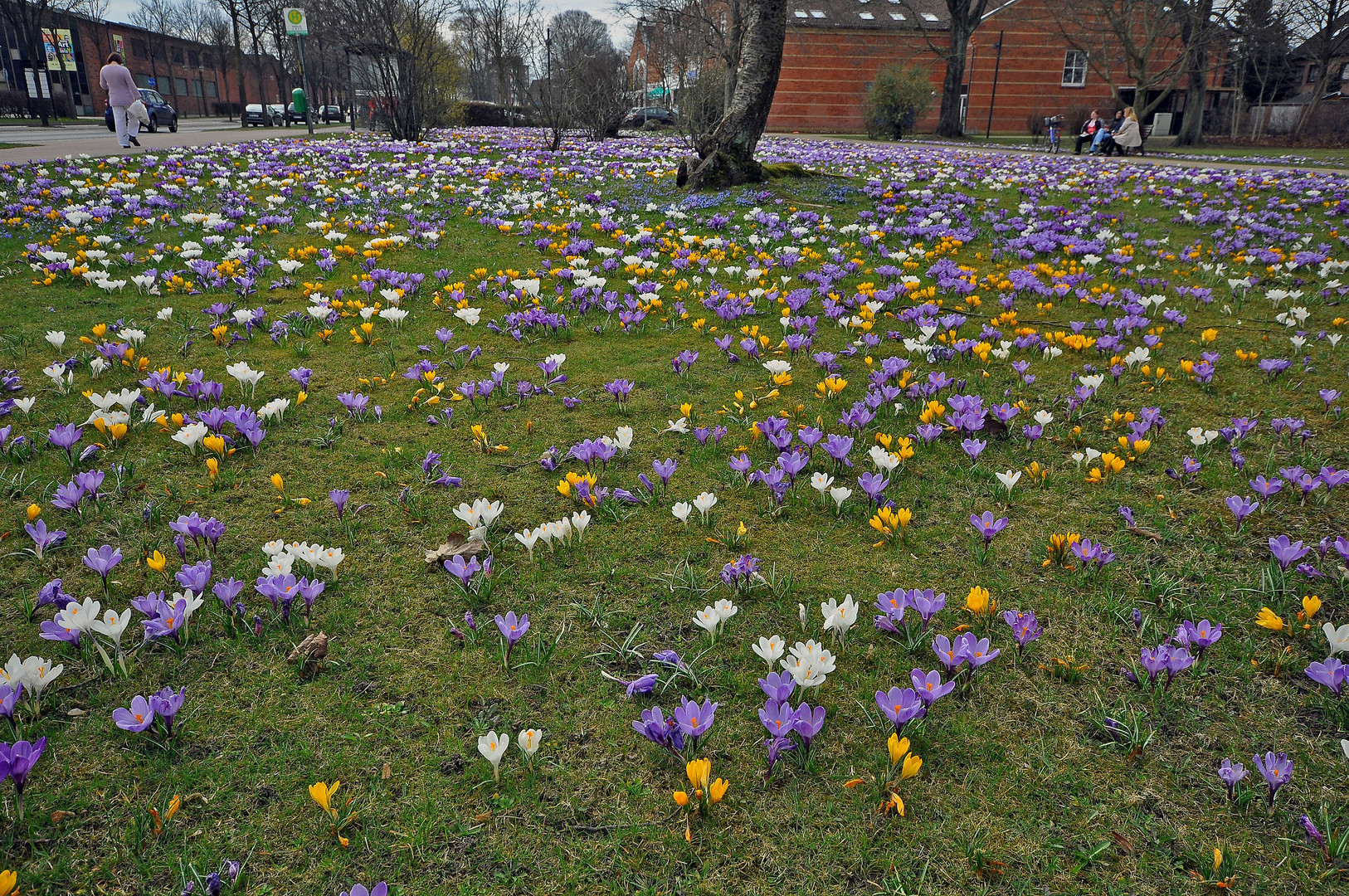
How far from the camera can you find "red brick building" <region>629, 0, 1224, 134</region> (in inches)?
1988

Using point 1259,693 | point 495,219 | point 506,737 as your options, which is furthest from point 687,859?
point 495,219

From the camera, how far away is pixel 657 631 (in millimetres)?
2576

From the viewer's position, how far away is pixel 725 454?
154 inches

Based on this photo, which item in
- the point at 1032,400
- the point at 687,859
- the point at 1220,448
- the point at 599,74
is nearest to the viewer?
the point at 687,859

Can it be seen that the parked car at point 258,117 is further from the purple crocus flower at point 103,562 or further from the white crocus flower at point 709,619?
the white crocus flower at point 709,619

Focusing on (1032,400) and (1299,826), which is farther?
(1032,400)

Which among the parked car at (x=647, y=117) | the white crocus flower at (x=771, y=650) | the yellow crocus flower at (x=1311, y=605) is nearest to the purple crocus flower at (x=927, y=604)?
the white crocus flower at (x=771, y=650)

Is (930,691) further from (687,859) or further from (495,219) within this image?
(495,219)

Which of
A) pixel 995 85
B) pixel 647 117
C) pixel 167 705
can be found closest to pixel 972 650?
pixel 167 705

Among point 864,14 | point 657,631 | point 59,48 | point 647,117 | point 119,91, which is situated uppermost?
point 864,14

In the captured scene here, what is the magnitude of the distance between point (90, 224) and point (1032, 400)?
1033 cm

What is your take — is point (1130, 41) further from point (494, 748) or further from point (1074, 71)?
point (494, 748)

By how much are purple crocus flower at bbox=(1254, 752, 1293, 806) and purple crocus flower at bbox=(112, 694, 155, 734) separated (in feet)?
9.54

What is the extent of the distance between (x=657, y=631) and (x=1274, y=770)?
173cm
